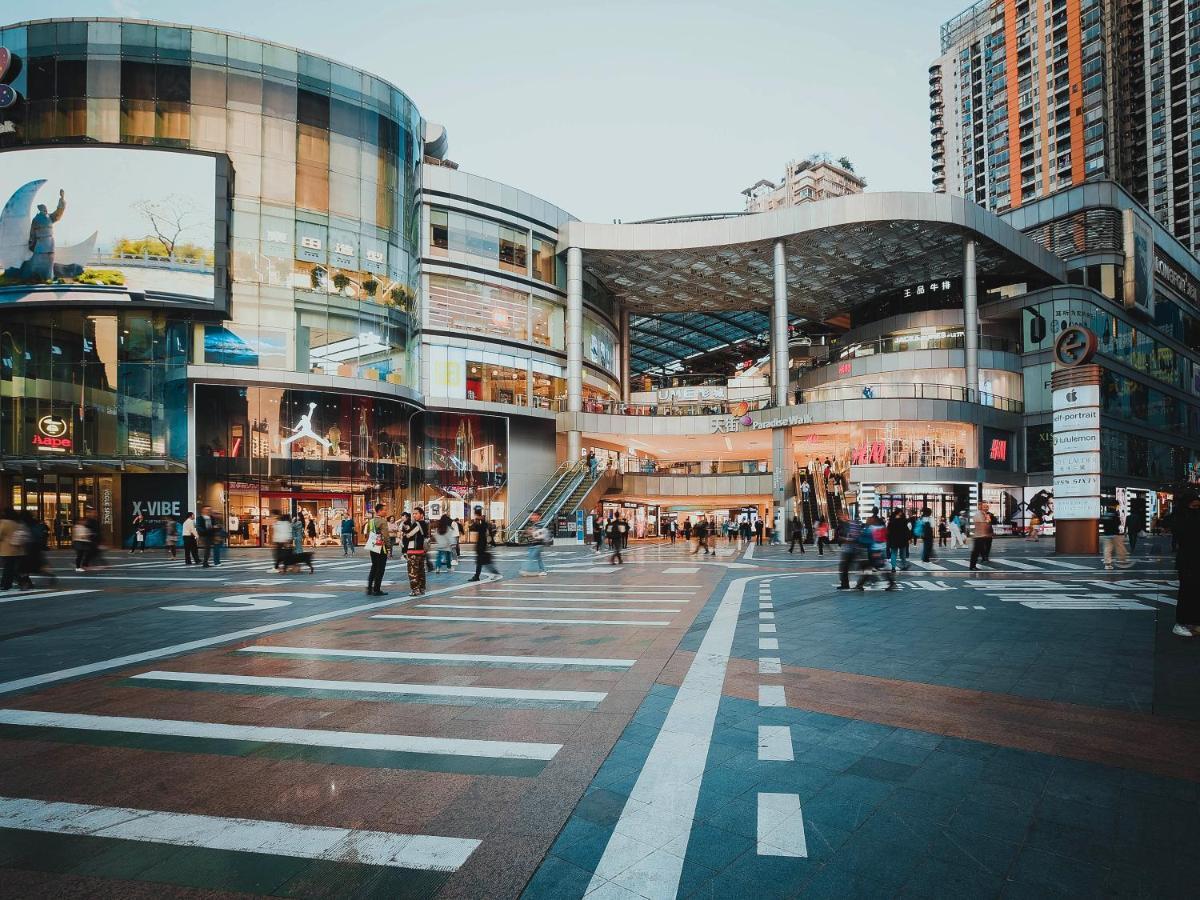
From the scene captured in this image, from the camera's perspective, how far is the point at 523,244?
45.1 metres

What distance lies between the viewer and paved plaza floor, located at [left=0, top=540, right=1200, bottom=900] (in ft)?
10.9

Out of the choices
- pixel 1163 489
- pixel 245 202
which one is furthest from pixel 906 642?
pixel 1163 489

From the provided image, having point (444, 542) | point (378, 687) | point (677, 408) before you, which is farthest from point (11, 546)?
point (677, 408)

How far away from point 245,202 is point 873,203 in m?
34.8

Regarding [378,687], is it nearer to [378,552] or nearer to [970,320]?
[378,552]

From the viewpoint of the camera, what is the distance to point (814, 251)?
46.9m

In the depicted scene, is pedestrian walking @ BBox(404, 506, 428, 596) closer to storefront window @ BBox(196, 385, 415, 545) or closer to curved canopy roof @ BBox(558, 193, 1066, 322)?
storefront window @ BBox(196, 385, 415, 545)

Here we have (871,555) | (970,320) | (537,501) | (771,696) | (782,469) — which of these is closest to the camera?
(771,696)

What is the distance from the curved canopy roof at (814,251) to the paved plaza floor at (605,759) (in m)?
37.3

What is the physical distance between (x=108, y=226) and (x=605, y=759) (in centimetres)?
3718

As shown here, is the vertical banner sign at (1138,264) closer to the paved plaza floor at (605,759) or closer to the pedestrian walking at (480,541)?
the paved plaza floor at (605,759)

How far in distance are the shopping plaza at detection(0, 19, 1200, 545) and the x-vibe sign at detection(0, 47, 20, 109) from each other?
0.18 metres

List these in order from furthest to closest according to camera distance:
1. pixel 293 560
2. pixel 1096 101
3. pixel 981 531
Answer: pixel 1096 101 < pixel 293 560 < pixel 981 531

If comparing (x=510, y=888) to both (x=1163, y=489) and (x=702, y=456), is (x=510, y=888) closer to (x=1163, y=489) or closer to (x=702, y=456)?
(x=702, y=456)
